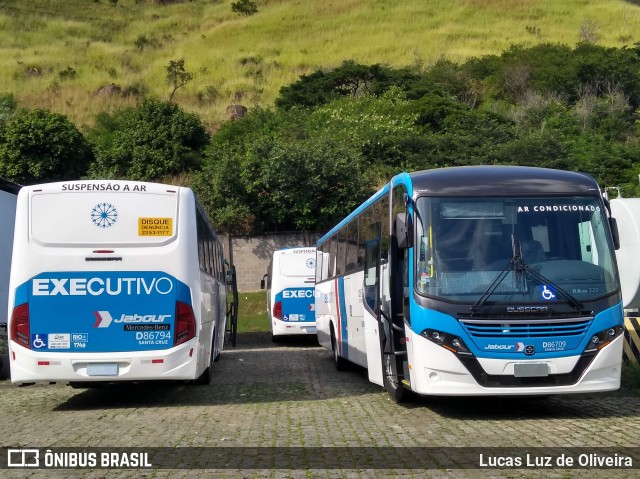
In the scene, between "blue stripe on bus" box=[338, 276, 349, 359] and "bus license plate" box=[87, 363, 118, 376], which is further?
"blue stripe on bus" box=[338, 276, 349, 359]

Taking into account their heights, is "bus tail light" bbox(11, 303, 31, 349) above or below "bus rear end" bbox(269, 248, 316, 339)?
above

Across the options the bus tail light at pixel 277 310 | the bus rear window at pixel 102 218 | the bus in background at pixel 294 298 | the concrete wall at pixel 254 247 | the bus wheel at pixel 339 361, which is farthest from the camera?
the concrete wall at pixel 254 247

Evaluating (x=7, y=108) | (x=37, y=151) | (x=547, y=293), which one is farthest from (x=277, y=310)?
(x=7, y=108)

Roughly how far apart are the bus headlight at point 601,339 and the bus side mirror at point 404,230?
7.85 feet

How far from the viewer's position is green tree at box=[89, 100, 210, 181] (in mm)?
47266

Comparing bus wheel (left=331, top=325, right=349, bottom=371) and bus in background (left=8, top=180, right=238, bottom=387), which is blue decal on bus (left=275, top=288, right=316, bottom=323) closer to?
bus wheel (left=331, top=325, right=349, bottom=371)

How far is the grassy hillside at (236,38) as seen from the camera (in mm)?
76812

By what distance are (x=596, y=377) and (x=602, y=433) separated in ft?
4.54

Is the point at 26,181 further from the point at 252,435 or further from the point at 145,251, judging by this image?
the point at 252,435

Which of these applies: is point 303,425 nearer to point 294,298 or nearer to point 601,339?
point 601,339

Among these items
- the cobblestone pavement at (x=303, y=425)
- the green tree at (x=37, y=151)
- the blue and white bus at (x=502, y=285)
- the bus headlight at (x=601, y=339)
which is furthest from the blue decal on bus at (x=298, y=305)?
the green tree at (x=37, y=151)

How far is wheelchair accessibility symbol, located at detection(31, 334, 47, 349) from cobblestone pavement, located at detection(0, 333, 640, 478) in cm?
91

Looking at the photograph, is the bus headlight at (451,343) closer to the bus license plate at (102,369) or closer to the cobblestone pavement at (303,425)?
the cobblestone pavement at (303,425)

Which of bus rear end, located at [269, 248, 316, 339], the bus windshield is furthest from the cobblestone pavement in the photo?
bus rear end, located at [269, 248, 316, 339]
